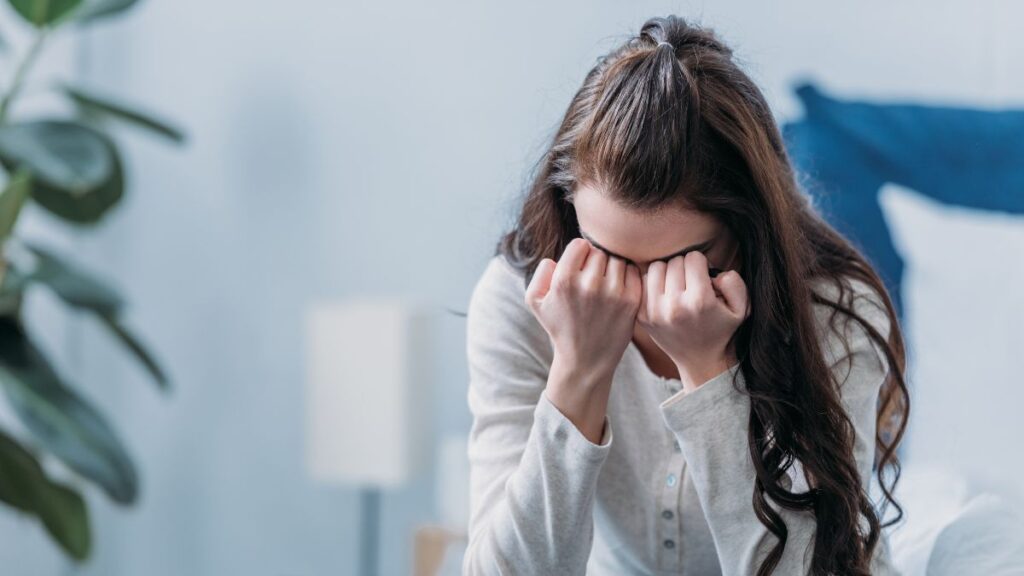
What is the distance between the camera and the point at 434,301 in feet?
8.03

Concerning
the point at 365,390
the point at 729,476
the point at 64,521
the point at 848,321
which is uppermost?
the point at 848,321

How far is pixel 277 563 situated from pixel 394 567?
272mm

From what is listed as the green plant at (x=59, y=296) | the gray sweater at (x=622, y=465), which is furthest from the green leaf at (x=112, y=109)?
the gray sweater at (x=622, y=465)

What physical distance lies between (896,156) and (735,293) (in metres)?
1.14

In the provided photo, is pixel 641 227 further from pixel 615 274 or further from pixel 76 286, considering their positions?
pixel 76 286

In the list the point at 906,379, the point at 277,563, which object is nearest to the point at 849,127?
the point at 906,379

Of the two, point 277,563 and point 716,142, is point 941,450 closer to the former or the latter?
point 716,142

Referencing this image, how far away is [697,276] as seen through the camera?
1.03 m

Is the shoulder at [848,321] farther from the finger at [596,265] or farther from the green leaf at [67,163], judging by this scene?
the green leaf at [67,163]

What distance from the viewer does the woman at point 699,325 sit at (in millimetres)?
1021

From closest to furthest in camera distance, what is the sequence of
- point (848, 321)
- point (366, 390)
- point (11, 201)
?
point (848, 321), point (11, 201), point (366, 390)

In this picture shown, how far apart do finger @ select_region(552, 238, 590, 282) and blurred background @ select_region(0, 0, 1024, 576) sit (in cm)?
103

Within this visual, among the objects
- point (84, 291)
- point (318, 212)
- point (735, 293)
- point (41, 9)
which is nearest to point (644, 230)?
point (735, 293)

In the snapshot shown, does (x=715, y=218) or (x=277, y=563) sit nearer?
(x=715, y=218)
